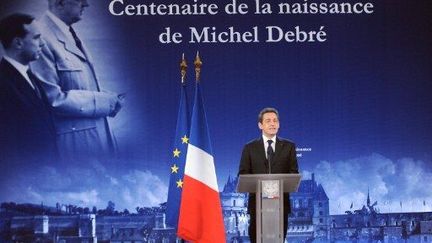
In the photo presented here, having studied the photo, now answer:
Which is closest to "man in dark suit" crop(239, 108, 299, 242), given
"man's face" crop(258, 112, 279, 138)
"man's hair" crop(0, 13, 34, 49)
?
"man's face" crop(258, 112, 279, 138)

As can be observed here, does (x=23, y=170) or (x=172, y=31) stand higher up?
(x=172, y=31)

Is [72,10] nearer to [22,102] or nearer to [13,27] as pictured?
[13,27]

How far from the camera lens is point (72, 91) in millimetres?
8914

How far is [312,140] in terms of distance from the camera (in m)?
8.84

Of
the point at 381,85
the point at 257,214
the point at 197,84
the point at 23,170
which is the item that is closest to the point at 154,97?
the point at 197,84

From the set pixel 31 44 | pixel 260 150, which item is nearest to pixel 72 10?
pixel 31 44

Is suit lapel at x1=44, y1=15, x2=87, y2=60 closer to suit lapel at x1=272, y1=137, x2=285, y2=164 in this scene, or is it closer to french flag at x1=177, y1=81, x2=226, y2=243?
french flag at x1=177, y1=81, x2=226, y2=243

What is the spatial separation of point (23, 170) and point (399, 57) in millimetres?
3851

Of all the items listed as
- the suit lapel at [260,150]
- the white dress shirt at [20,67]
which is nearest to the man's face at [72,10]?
the white dress shirt at [20,67]

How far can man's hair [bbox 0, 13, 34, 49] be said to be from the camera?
895 cm

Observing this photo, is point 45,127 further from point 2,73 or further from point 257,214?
point 257,214

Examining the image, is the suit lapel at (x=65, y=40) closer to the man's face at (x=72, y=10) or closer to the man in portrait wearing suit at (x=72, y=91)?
the man in portrait wearing suit at (x=72, y=91)

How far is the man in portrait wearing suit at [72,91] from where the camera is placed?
8852mm

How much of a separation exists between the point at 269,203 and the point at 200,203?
7.79ft
